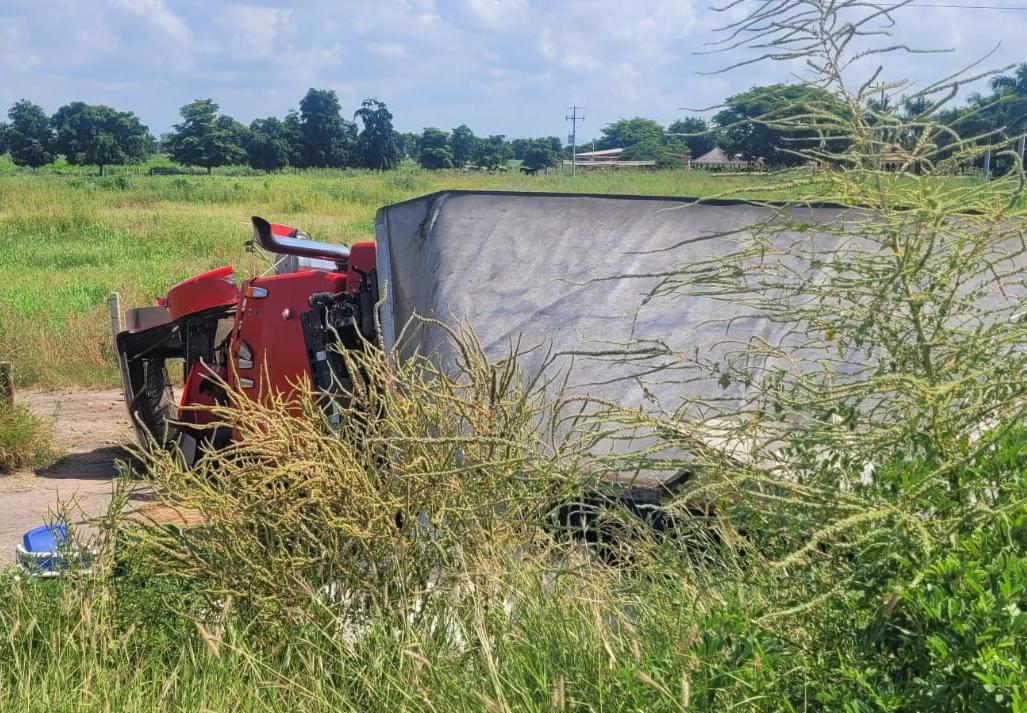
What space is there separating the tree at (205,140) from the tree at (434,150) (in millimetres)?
18287

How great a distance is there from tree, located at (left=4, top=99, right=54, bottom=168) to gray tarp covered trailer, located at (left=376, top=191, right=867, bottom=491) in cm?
10646

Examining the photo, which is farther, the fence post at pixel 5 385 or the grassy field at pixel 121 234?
the grassy field at pixel 121 234

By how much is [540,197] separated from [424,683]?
13.9 ft

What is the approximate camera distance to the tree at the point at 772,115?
336 centimetres

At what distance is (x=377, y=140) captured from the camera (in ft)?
376

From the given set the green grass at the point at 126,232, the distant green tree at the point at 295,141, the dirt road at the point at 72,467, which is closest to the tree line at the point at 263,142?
the distant green tree at the point at 295,141

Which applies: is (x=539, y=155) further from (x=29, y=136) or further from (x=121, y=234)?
(x=121, y=234)

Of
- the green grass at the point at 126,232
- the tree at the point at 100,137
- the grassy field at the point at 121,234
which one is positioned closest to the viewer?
the green grass at the point at 126,232

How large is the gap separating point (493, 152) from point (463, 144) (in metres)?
5.00

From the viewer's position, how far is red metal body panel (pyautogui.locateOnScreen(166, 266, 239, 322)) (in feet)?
28.2

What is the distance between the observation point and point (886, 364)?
11.8 ft

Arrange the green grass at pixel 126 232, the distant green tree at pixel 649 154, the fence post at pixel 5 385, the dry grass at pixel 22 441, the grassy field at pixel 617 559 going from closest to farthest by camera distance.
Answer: the grassy field at pixel 617 559, the dry grass at pixel 22 441, the fence post at pixel 5 385, the green grass at pixel 126 232, the distant green tree at pixel 649 154

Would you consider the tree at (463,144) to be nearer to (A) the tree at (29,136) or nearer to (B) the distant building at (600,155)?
(B) the distant building at (600,155)

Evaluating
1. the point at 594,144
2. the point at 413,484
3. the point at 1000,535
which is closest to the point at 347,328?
the point at 413,484
